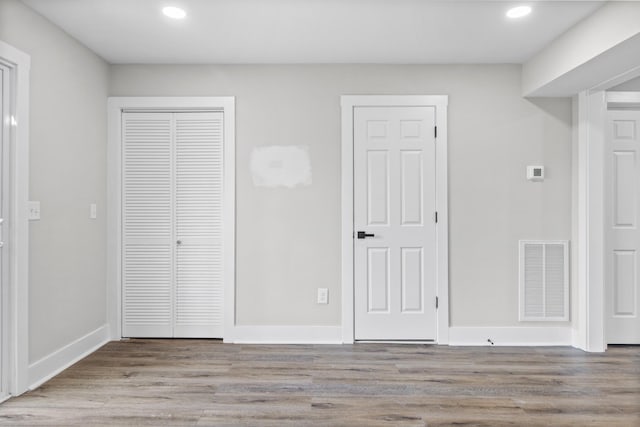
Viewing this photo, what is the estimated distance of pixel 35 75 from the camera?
289cm

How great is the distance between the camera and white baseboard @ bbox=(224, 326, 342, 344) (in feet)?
12.7

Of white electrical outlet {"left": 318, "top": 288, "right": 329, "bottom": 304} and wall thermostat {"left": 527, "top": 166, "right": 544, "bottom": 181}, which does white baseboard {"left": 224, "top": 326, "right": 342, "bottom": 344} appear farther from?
Result: wall thermostat {"left": 527, "top": 166, "right": 544, "bottom": 181}

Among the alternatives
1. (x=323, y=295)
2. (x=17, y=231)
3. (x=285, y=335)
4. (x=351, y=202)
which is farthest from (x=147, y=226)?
(x=351, y=202)

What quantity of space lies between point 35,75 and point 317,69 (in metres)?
2.16

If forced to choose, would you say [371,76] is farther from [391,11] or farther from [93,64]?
[93,64]

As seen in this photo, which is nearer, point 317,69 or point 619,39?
point 619,39

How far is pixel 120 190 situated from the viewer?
394 cm

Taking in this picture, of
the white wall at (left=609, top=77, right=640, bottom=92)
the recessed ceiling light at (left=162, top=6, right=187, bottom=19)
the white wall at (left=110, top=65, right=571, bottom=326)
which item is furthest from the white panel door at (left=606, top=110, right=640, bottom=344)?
the recessed ceiling light at (left=162, top=6, right=187, bottom=19)

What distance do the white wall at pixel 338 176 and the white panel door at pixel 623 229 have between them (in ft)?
1.24

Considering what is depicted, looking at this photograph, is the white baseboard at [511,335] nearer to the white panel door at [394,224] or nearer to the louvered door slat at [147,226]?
the white panel door at [394,224]

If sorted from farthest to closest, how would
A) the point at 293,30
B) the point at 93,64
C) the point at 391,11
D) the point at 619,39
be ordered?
1. the point at 93,64
2. the point at 293,30
3. the point at 391,11
4. the point at 619,39

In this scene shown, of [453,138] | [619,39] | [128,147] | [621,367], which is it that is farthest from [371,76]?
[621,367]

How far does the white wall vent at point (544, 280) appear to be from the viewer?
384 cm

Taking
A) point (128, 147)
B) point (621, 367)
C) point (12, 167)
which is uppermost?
point (128, 147)
